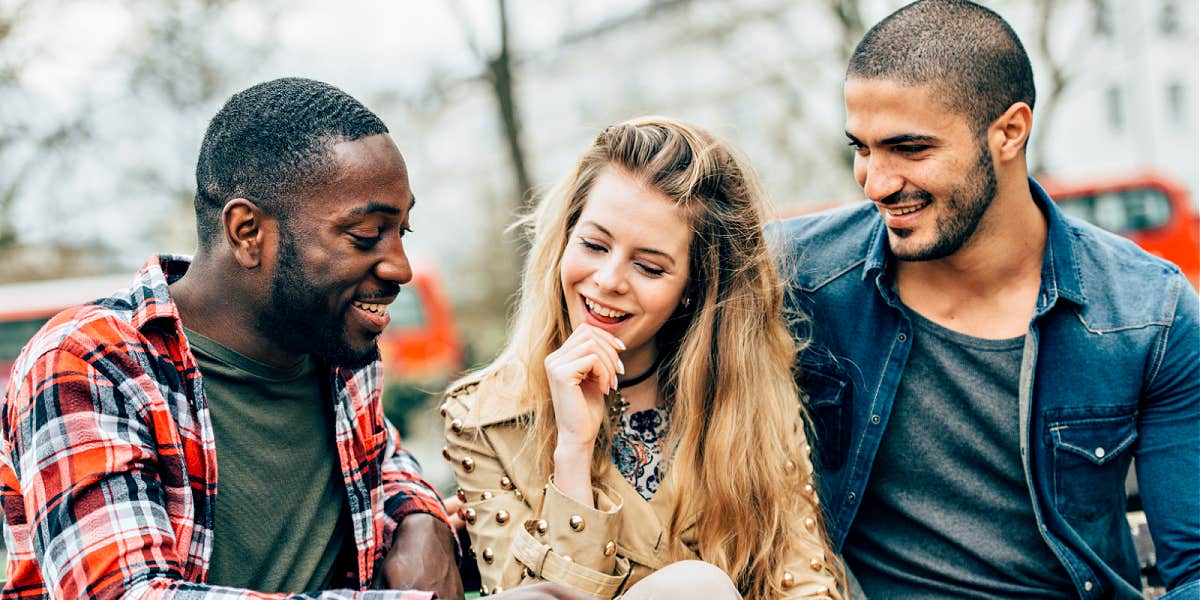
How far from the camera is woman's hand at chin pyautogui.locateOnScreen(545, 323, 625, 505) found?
9.04 ft

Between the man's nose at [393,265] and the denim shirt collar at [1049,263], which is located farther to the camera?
the denim shirt collar at [1049,263]

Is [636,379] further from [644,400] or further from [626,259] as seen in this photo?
[626,259]

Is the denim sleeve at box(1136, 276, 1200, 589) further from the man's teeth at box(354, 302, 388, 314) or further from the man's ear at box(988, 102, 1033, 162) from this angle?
the man's teeth at box(354, 302, 388, 314)

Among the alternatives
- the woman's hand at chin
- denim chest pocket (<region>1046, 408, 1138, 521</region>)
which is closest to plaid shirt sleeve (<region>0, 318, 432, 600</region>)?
the woman's hand at chin

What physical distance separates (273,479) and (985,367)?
2196 millimetres

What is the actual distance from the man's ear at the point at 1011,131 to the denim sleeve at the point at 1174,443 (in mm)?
638

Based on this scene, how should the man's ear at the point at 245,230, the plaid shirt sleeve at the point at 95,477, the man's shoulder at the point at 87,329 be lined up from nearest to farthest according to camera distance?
the plaid shirt sleeve at the point at 95,477 → the man's shoulder at the point at 87,329 → the man's ear at the point at 245,230

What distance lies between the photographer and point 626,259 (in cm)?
294

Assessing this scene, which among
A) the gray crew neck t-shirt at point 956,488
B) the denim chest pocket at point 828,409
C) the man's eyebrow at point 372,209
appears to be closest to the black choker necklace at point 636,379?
the denim chest pocket at point 828,409

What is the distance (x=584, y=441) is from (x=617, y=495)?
0.84 ft

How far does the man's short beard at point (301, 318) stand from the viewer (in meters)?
2.48

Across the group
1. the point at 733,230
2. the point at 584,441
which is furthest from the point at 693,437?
the point at 733,230

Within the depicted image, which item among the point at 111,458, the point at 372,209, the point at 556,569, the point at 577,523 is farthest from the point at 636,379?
the point at 111,458

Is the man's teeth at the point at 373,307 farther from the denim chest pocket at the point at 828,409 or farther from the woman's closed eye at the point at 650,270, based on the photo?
the denim chest pocket at the point at 828,409
